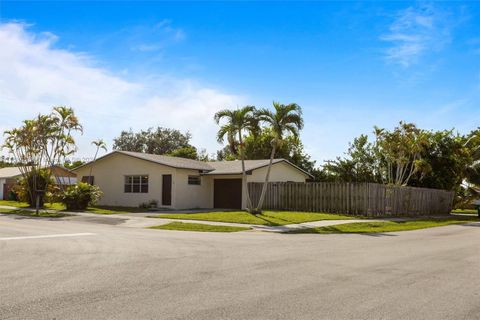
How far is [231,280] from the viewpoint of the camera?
781cm

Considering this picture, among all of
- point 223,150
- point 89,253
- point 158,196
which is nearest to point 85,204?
point 158,196

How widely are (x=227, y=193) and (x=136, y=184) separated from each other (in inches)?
256

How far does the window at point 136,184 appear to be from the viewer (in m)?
32.1

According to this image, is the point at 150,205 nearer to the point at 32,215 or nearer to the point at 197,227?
the point at 32,215

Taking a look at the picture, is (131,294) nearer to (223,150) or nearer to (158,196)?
(158,196)

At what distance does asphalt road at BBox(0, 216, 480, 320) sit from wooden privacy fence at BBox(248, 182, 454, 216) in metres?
14.0

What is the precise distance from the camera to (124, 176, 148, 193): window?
105ft

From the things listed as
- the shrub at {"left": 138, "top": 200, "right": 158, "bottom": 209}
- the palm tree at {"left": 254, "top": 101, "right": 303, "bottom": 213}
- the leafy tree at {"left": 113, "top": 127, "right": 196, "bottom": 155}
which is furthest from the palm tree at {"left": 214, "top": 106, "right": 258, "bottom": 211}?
the leafy tree at {"left": 113, "top": 127, "right": 196, "bottom": 155}

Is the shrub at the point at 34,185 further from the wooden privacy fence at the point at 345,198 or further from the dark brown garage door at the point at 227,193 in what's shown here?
the wooden privacy fence at the point at 345,198

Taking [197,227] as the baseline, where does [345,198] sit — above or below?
above

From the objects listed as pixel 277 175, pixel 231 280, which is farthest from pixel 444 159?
pixel 231 280

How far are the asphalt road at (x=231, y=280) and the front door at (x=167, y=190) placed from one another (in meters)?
16.9

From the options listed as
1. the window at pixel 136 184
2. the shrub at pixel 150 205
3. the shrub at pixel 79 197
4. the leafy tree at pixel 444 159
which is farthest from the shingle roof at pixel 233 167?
the leafy tree at pixel 444 159

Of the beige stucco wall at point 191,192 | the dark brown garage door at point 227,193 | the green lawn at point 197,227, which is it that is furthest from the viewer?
the dark brown garage door at point 227,193
